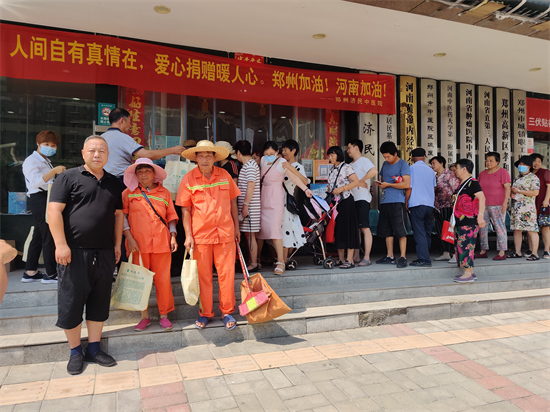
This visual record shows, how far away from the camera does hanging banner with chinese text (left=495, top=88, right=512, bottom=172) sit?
8562 millimetres

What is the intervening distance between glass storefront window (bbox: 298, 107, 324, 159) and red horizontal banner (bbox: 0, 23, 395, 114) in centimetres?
65

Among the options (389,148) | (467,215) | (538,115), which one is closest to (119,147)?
(389,148)

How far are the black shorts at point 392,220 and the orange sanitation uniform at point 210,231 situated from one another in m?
2.94

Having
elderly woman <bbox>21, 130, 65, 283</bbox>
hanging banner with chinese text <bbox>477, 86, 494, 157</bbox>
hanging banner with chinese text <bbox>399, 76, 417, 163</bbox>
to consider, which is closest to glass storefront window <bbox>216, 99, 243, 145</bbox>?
elderly woman <bbox>21, 130, 65, 283</bbox>

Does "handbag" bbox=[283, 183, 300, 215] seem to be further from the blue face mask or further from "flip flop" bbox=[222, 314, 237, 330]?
the blue face mask

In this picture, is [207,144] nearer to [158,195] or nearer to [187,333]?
[158,195]

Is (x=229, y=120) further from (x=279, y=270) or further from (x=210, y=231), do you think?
(x=210, y=231)

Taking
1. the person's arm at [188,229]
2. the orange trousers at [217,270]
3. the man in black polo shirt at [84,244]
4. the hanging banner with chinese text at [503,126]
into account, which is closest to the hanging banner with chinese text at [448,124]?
the hanging banner with chinese text at [503,126]

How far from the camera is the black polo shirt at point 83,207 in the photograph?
10.7 feet

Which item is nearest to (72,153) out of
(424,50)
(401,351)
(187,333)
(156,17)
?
(156,17)

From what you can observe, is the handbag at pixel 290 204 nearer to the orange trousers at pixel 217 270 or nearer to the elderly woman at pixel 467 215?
the orange trousers at pixel 217 270

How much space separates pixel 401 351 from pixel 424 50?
Answer: 16.0ft

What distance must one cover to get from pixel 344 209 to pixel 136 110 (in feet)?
11.9

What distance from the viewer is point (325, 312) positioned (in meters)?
4.50
